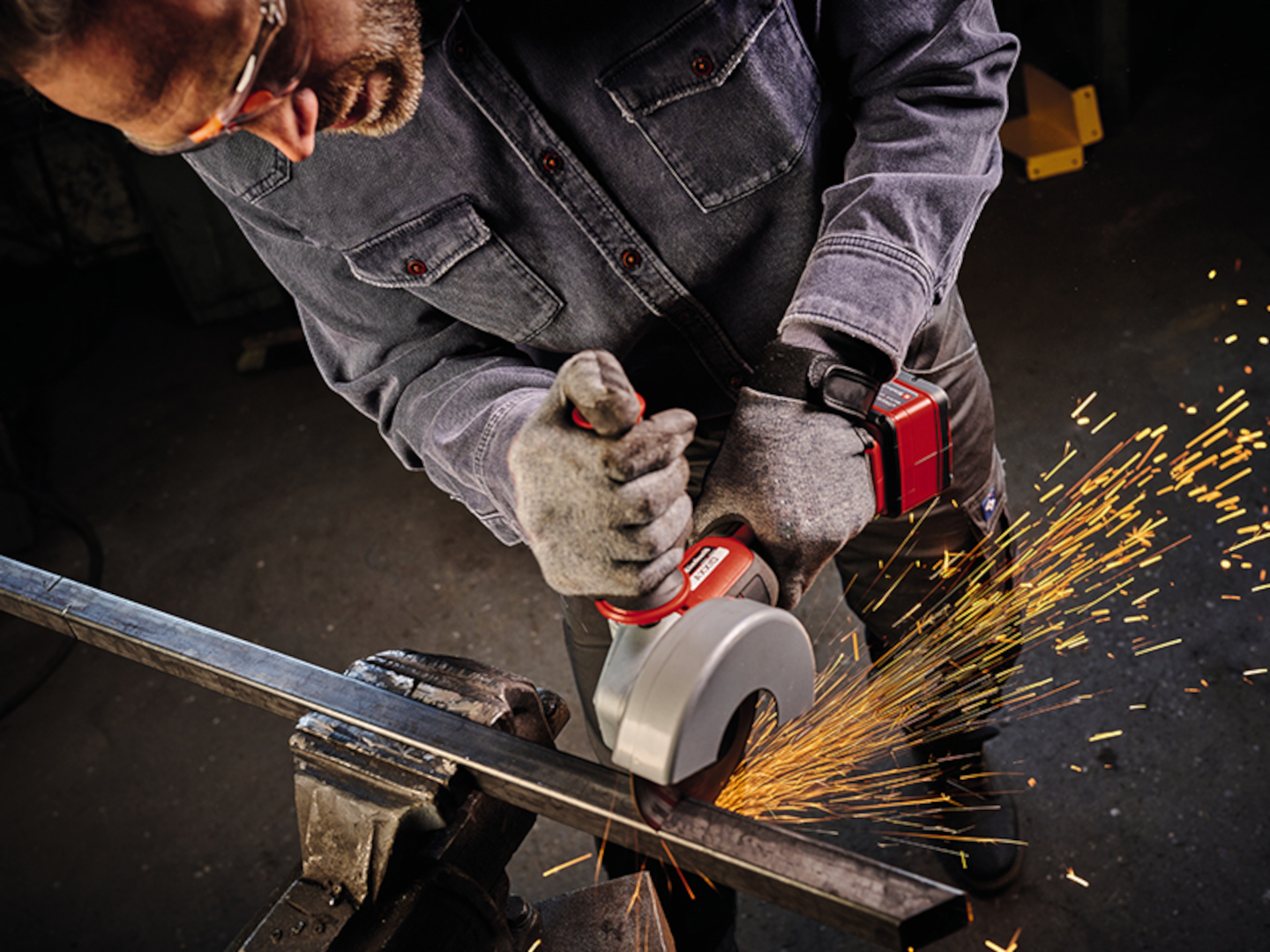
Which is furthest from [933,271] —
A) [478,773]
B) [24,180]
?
[24,180]

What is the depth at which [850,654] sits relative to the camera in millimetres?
2793

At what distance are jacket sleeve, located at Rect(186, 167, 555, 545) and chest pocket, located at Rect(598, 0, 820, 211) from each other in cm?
40

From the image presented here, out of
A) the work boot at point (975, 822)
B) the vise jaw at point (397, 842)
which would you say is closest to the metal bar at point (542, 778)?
the vise jaw at point (397, 842)

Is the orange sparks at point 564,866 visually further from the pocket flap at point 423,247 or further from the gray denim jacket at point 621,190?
the pocket flap at point 423,247

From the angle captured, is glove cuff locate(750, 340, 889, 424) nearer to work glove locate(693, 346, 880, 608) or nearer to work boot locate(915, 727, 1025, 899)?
work glove locate(693, 346, 880, 608)

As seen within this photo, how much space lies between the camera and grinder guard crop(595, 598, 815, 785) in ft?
3.27

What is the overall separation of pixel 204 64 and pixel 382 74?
0.27 metres

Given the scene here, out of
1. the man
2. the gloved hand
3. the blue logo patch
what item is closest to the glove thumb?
the gloved hand

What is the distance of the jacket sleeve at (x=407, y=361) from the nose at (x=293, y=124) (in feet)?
1.30

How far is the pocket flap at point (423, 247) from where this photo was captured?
1.41m

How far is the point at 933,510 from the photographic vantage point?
1756mm

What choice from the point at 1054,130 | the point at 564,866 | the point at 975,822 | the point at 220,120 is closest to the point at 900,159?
the point at 220,120

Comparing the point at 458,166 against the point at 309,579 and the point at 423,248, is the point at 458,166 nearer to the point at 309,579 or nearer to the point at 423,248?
the point at 423,248

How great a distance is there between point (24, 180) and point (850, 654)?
17.0 feet
